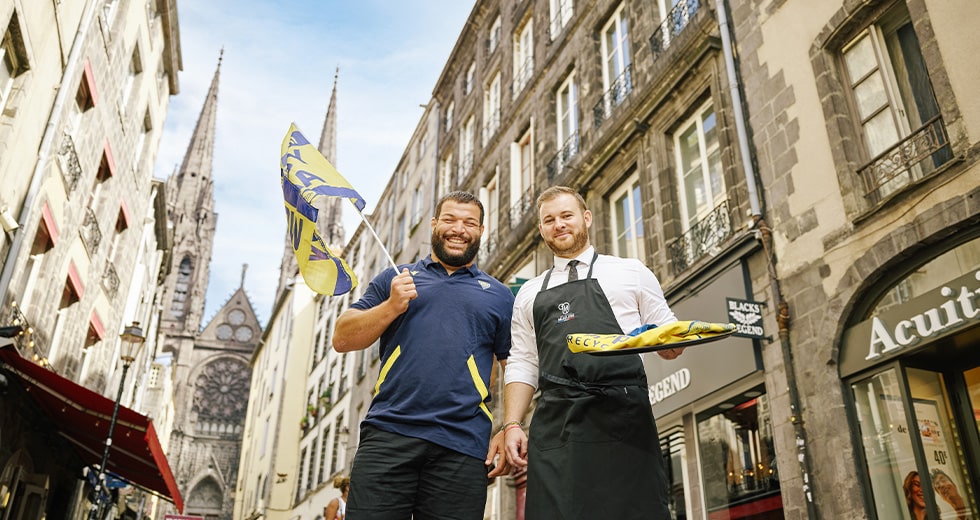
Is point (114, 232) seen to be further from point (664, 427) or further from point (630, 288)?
point (630, 288)

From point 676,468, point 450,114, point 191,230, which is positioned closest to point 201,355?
point 191,230

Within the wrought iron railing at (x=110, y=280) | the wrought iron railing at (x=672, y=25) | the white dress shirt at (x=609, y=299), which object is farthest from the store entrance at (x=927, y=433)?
the wrought iron railing at (x=110, y=280)

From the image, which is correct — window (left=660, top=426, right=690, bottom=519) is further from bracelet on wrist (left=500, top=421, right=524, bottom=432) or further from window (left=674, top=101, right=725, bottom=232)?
bracelet on wrist (left=500, top=421, right=524, bottom=432)

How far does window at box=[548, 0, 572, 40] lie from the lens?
16688mm

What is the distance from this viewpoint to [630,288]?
10.4 feet

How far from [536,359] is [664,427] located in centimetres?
777

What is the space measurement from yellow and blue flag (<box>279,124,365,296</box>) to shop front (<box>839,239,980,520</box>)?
5043mm

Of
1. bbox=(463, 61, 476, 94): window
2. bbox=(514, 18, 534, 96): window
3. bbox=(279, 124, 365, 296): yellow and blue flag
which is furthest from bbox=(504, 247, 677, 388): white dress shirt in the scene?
bbox=(463, 61, 476, 94): window

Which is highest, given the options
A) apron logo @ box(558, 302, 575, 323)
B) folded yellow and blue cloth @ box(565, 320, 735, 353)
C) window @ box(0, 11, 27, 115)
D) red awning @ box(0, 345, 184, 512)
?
window @ box(0, 11, 27, 115)

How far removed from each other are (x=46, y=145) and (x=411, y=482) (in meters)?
10.6

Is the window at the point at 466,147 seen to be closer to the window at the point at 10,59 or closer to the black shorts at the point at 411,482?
the window at the point at 10,59

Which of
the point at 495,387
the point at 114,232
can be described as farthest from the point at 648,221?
the point at 114,232

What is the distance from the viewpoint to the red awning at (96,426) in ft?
33.6

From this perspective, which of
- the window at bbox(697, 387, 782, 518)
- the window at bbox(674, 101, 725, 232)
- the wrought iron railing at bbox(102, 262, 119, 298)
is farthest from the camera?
the wrought iron railing at bbox(102, 262, 119, 298)
